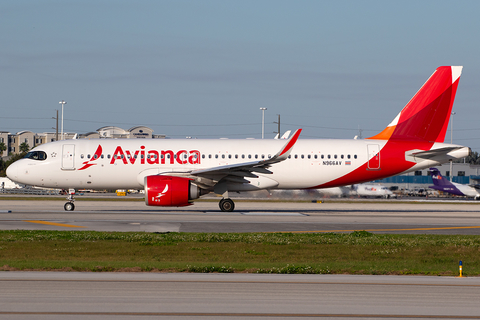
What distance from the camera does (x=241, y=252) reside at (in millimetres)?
14781

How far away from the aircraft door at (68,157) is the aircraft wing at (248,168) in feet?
24.4

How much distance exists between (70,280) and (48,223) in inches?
533

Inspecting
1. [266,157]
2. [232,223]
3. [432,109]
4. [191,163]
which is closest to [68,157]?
[191,163]

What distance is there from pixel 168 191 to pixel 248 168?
4610mm

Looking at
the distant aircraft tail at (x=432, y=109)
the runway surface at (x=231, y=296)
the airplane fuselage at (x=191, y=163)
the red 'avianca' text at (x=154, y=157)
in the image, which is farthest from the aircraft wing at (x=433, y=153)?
the runway surface at (x=231, y=296)

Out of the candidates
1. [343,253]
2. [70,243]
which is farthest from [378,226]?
[70,243]

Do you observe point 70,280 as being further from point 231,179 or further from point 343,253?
point 231,179

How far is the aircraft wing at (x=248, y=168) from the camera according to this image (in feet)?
87.7

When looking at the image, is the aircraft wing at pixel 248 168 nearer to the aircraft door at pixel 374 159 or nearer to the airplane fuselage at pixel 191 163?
the airplane fuselage at pixel 191 163

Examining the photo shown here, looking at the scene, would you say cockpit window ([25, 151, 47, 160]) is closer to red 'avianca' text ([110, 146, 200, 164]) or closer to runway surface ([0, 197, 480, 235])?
runway surface ([0, 197, 480, 235])

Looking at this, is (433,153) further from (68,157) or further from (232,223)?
(68,157)

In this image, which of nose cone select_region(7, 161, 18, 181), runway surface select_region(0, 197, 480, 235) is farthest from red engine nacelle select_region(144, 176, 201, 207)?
nose cone select_region(7, 161, 18, 181)

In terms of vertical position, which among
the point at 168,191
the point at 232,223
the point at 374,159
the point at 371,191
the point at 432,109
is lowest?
the point at 371,191

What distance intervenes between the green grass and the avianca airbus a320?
1106 cm
